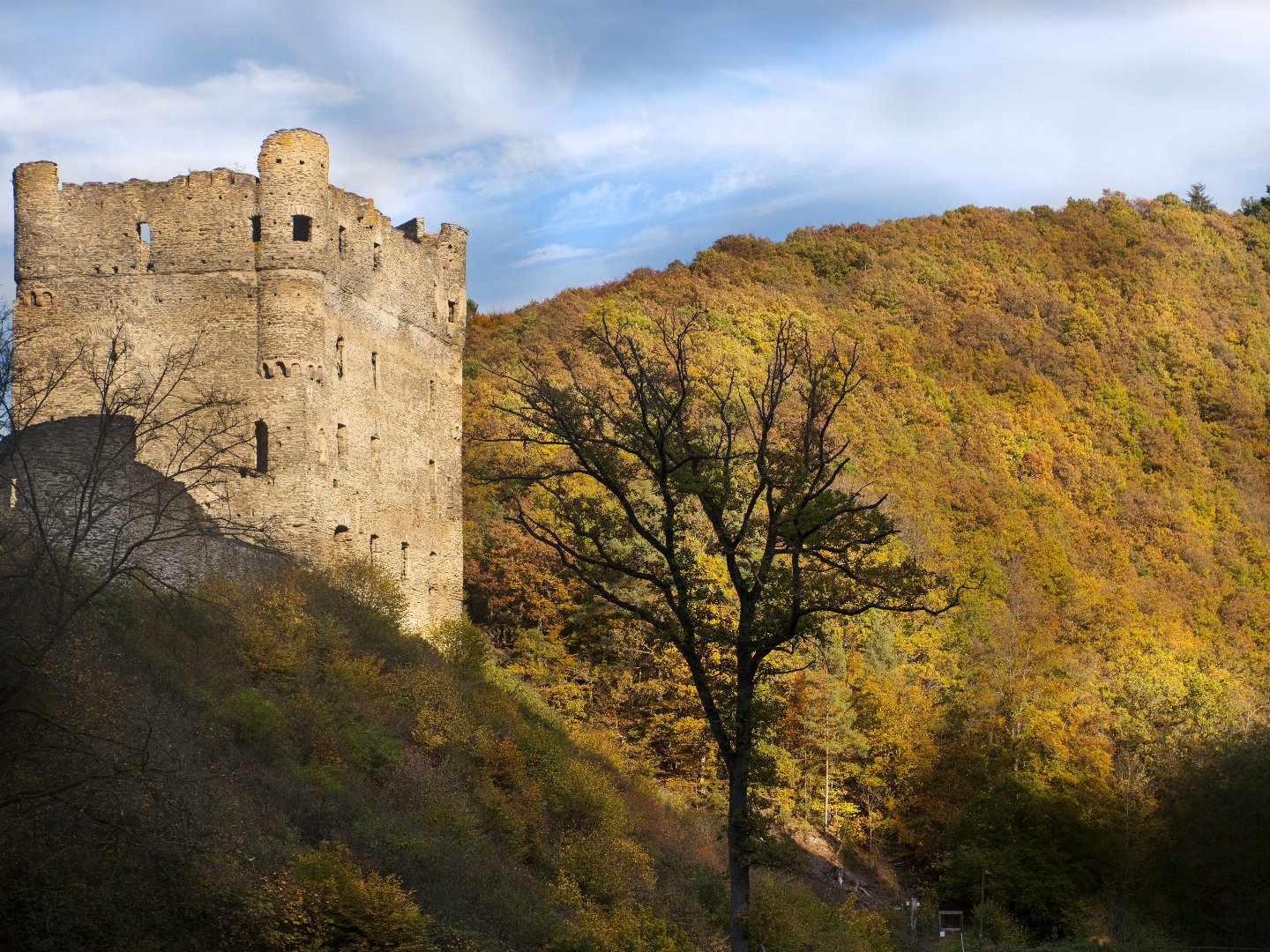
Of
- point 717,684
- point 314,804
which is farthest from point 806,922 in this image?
point 314,804

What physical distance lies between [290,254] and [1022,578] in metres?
37.8

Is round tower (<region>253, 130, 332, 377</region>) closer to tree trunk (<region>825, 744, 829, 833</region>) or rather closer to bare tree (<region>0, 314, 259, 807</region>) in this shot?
bare tree (<region>0, 314, 259, 807</region>)

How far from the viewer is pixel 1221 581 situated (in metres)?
72.1

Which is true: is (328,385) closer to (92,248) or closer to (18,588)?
(92,248)

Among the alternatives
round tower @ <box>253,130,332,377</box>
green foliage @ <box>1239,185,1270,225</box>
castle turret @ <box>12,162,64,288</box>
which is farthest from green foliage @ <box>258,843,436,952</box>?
green foliage @ <box>1239,185,1270,225</box>

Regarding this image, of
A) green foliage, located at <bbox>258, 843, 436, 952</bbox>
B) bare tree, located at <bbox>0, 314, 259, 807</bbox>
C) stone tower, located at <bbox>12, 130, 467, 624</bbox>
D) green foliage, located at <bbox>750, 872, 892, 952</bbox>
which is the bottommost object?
green foliage, located at <bbox>750, 872, 892, 952</bbox>

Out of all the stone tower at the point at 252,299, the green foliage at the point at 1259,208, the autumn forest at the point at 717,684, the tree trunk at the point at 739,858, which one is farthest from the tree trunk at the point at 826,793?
the green foliage at the point at 1259,208

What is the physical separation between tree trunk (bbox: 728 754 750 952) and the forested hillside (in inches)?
30.4

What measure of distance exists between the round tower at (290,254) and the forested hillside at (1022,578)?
4.04 m

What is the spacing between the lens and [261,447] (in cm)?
3042

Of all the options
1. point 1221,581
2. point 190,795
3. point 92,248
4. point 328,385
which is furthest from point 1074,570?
point 190,795

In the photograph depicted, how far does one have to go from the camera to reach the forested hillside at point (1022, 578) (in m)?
37.2

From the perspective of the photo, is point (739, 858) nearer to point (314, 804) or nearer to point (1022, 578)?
point (314, 804)

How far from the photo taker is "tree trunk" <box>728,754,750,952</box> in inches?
736
